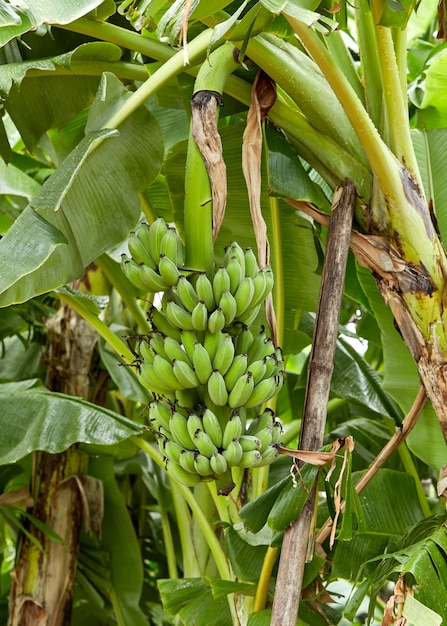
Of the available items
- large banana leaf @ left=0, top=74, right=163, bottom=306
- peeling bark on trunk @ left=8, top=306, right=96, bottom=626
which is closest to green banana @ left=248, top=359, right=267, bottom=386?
large banana leaf @ left=0, top=74, right=163, bottom=306

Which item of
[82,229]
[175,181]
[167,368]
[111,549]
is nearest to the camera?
[167,368]

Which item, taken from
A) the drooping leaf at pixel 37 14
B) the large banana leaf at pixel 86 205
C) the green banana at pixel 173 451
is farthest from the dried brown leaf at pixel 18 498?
the drooping leaf at pixel 37 14

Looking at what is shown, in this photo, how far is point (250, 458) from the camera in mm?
738

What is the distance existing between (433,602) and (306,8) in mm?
695

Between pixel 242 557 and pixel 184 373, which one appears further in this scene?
pixel 242 557

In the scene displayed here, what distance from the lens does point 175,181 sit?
1.14m

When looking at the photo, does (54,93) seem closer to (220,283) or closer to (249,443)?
(220,283)

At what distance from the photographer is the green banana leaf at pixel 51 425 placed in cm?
118

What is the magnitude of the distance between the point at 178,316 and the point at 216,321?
4cm

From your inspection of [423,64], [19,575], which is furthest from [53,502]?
[423,64]

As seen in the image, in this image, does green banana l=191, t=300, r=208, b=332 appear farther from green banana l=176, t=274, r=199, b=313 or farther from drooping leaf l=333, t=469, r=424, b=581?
drooping leaf l=333, t=469, r=424, b=581

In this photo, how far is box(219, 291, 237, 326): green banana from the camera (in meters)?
0.75

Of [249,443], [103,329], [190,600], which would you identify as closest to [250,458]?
[249,443]

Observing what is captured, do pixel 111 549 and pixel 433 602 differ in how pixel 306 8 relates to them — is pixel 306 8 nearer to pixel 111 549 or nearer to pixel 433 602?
pixel 433 602
